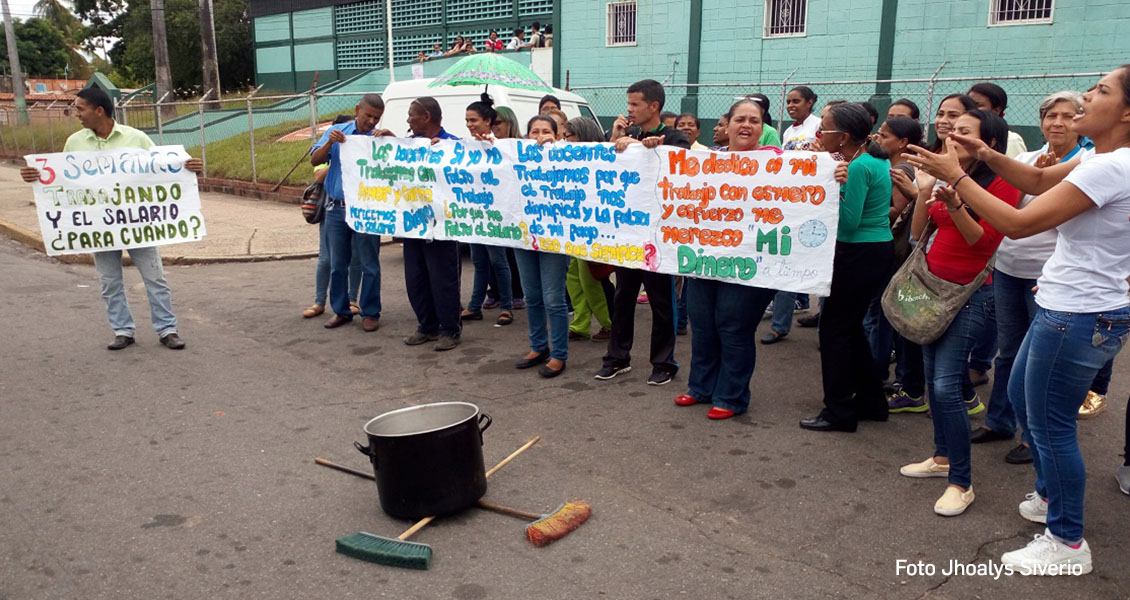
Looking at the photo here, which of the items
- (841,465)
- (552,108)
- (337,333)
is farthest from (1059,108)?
(337,333)

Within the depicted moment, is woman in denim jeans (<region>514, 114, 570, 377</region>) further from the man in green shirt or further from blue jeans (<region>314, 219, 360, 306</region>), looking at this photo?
the man in green shirt

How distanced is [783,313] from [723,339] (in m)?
1.89

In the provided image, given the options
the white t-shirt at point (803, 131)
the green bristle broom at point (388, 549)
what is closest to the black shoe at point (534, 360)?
the green bristle broom at point (388, 549)

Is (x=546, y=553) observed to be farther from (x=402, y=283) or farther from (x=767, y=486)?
(x=402, y=283)

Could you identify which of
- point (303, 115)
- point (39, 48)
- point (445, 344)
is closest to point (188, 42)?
point (303, 115)

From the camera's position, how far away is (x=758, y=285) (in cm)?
489

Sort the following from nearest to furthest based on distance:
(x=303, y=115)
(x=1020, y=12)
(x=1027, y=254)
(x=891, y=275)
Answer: (x=1027, y=254), (x=891, y=275), (x=1020, y=12), (x=303, y=115)

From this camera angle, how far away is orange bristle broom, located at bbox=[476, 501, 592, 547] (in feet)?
11.5

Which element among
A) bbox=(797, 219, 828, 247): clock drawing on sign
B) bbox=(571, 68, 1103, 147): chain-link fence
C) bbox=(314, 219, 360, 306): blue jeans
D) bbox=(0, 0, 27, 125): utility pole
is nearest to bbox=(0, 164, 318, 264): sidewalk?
bbox=(314, 219, 360, 306): blue jeans

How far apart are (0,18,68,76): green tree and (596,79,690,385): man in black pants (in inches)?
2574

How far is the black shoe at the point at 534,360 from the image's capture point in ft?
20.0

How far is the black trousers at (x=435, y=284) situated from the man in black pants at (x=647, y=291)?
1453mm

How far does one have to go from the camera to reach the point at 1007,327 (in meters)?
4.45

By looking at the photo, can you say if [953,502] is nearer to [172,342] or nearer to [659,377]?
[659,377]
